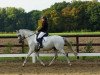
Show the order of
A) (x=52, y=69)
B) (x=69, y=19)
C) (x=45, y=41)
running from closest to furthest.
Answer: (x=52, y=69) < (x=45, y=41) < (x=69, y=19)

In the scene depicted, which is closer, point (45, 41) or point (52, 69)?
point (52, 69)

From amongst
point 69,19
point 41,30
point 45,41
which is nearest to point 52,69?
point 45,41

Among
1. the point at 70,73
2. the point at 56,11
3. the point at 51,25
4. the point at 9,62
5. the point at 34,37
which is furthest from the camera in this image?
the point at 56,11

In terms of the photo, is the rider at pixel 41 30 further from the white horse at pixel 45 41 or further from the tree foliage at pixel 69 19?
the tree foliage at pixel 69 19

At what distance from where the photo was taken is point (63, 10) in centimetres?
11581

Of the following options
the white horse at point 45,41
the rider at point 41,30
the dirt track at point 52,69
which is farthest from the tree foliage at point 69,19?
the rider at point 41,30

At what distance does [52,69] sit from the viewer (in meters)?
15.5

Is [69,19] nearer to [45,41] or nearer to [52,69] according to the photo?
[45,41]

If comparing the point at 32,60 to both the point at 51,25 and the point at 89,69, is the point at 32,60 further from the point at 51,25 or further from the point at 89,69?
the point at 51,25

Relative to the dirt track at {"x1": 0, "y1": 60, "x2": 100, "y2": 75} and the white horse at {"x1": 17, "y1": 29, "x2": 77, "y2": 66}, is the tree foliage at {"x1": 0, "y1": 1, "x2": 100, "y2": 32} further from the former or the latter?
the dirt track at {"x1": 0, "y1": 60, "x2": 100, "y2": 75}

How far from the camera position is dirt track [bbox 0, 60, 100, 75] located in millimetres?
14398

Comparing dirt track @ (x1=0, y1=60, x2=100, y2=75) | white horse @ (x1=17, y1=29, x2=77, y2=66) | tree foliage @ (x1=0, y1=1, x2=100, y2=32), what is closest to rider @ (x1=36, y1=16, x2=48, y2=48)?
white horse @ (x1=17, y1=29, x2=77, y2=66)

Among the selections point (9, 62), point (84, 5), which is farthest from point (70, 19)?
point (9, 62)

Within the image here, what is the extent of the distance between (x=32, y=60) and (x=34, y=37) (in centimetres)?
143
